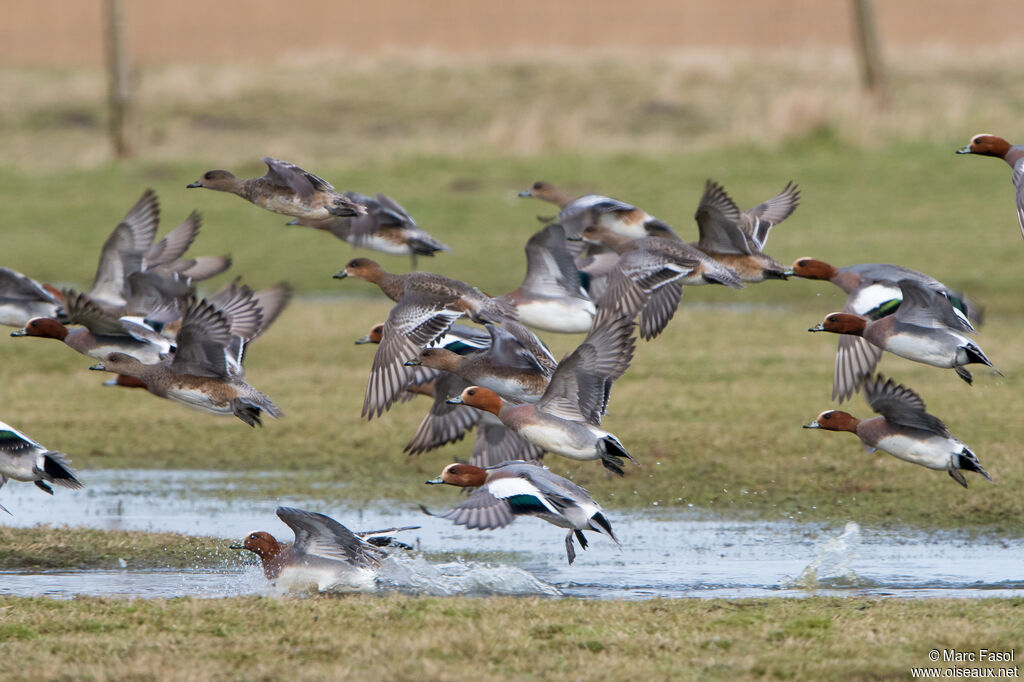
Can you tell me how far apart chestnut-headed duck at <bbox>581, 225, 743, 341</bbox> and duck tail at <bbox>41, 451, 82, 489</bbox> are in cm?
299

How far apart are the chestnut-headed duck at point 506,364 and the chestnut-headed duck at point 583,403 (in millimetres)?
731

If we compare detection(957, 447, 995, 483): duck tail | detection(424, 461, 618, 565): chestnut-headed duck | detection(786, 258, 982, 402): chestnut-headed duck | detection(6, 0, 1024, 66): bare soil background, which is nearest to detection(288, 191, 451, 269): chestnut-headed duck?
detection(786, 258, 982, 402): chestnut-headed duck

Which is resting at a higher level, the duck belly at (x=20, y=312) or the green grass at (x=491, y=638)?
the duck belly at (x=20, y=312)

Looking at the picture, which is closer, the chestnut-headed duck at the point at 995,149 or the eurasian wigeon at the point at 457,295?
the eurasian wigeon at the point at 457,295

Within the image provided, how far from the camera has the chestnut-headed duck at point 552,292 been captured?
9.32 m

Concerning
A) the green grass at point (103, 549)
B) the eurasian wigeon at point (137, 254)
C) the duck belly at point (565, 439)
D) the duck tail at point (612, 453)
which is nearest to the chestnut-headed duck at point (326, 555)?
the green grass at point (103, 549)

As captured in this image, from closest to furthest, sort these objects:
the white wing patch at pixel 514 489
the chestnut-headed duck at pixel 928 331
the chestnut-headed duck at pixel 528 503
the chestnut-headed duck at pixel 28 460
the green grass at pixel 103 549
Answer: the chestnut-headed duck at pixel 528 503 < the white wing patch at pixel 514 489 < the chestnut-headed duck at pixel 28 460 < the green grass at pixel 103 549 < the chestnut-headed duck at pixel 928 331

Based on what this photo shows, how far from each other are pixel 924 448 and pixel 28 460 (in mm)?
4472

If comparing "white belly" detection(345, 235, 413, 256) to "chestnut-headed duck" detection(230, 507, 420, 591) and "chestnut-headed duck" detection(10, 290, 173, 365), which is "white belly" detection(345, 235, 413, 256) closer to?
"chestnut-headed duck" detection(10, 290, 173, 365)

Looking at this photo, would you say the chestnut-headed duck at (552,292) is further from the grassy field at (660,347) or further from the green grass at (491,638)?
the green grass at (491,638)

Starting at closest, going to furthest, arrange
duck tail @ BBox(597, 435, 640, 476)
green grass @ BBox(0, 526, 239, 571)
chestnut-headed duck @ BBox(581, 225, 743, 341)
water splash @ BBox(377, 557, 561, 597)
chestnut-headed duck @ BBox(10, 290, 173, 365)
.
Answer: water splash @ BBox(377, 557, 561, 597) → duck tail @ BBox(597, 435, 640, 476) → green grass @ BBox(0, 526, 239, 571) → chestnut-headed duck @ BBox(581, 225, 743, 341) → chestnut-headed duck @ BBox(10, 290, 173, 365)

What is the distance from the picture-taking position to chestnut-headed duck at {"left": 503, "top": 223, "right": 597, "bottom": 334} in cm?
932

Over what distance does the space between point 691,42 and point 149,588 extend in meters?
35.7

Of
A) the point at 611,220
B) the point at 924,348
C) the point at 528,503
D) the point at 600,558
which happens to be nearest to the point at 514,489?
the point at 528,503
